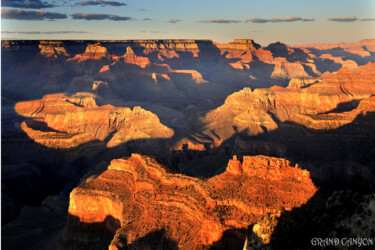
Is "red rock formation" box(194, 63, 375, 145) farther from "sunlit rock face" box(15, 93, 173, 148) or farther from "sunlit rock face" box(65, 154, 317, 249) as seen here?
"sunlit rock face" box(65, 154, 317, 249)

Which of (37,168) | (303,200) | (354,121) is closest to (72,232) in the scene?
(303,200)

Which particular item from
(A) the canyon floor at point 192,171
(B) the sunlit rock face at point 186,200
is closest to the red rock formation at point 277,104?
(A) the canyon floor at point 192,171

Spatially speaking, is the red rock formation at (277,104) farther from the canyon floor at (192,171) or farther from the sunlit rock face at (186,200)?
the sunlit rock face at (186,200)

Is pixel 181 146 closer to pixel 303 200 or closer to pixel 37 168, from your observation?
pixel 37 168

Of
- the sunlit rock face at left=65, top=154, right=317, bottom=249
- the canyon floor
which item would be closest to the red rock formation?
the canyon floor

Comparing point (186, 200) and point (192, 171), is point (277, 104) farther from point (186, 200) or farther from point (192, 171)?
point (186, 200)

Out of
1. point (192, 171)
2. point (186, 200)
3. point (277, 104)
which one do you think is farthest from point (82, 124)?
point (186, 200)
